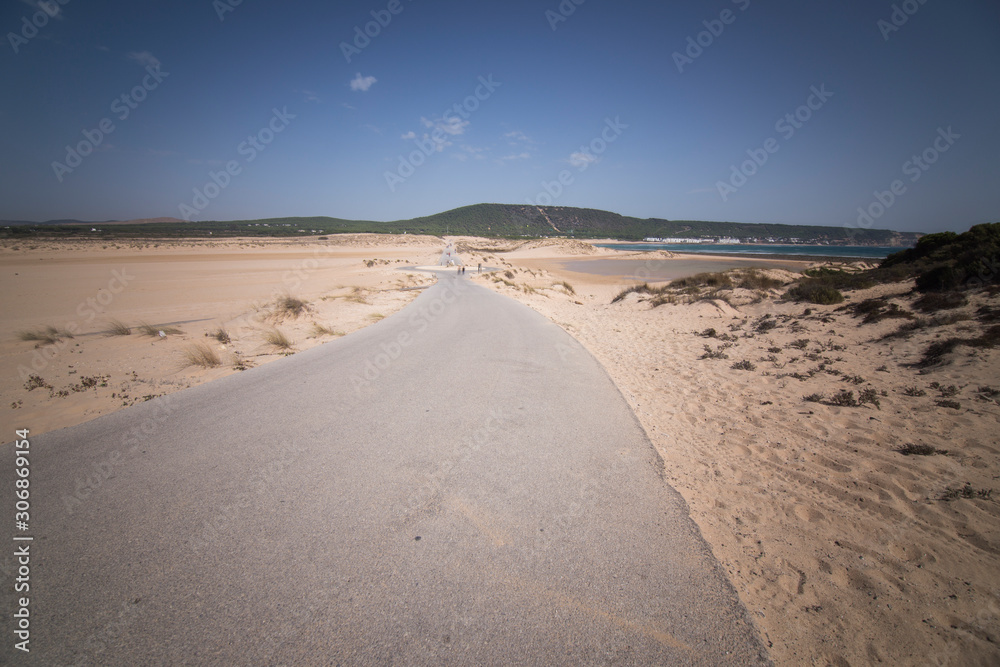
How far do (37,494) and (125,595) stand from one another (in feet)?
6.32

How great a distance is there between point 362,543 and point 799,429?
5.69 meters

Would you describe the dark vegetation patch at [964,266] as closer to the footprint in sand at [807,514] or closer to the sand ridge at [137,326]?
the footprint in sand at [807,514]

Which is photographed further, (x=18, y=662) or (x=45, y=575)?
(x=45, y=575)

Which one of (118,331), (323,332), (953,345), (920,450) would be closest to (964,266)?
(953,345)

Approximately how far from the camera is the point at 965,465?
3771mm

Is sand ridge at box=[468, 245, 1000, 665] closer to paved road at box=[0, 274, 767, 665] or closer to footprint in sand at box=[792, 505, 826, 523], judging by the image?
footprint in sand at box=[792, 505, 826, 523]

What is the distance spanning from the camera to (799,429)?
4.92 meters

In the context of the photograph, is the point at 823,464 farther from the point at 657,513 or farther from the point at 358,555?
the point at 358,555

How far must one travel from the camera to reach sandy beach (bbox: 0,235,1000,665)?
7.69 feet

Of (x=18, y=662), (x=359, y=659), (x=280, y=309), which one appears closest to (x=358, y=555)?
(x=359, y=659)

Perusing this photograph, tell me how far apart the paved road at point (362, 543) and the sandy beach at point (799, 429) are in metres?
0.61

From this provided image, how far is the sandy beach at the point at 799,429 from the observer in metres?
2.34

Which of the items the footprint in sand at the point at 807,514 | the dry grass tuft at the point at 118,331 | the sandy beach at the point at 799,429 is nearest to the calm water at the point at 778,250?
the sandy beach at the point at 799,429

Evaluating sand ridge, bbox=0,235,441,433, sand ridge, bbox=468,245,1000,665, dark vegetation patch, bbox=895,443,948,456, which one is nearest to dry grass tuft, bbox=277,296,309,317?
sand ridge, bbox=0,235,441,433
